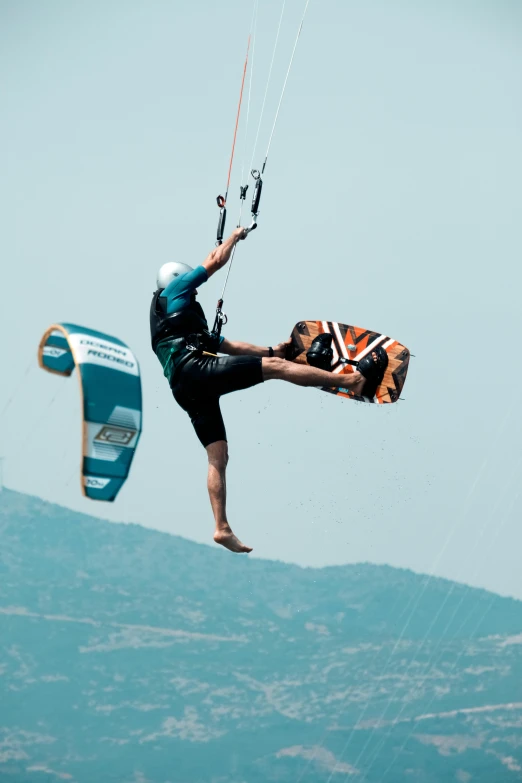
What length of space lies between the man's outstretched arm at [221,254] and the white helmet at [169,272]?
9.8 inches

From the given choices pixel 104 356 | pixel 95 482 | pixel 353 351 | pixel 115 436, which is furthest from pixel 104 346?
pixel 353 351

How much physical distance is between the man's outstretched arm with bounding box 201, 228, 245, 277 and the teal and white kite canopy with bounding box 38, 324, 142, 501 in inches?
61.6

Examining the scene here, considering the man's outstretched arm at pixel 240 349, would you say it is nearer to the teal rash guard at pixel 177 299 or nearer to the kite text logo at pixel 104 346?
the teal rash guard at pixel 177 299

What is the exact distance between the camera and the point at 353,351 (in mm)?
15297

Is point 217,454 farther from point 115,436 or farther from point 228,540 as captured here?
point 115,436

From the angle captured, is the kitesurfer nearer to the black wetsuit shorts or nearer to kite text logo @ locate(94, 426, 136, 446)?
the black wetsuit shorts

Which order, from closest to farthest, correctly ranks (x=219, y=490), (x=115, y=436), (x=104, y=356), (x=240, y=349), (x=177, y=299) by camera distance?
(x=115, y=436), (x=104, y=356), (x=219, y=490), (x=177, y=299), (x=240, y=349)

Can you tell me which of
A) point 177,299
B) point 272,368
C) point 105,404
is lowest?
point 105,404

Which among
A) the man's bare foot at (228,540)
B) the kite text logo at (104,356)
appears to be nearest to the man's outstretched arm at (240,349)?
the man's bare foot at (228,540)

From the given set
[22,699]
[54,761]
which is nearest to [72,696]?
[22,699]

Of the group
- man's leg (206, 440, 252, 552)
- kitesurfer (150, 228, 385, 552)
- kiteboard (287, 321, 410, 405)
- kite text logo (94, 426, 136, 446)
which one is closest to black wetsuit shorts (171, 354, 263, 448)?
kitesurfer (150, 228, 385, 552)

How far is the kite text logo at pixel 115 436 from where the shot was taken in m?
11.5

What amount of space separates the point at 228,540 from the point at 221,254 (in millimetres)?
2697

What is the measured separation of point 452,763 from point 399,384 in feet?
508
